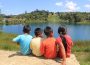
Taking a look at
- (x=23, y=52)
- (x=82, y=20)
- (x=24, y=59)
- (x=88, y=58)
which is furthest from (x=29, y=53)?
(x=82, y=20)

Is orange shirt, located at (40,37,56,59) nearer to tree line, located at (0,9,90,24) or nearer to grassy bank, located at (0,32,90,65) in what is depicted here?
grassy bank, located at (0,32,90,65)

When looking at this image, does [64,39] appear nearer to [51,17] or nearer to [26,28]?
[26,28]

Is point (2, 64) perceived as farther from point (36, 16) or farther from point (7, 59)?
point (36, 16)

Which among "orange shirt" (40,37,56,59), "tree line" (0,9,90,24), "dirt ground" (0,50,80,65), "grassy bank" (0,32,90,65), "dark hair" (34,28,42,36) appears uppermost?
"dark hair" (34,28,42,36)

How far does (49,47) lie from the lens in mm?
6902

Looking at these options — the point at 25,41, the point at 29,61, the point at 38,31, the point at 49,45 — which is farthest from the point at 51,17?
the point at 29,61

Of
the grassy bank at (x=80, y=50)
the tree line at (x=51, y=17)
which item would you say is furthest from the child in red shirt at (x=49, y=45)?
the tree line at (x=51, y=17)

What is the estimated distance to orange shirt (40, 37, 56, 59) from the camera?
22.7 feet

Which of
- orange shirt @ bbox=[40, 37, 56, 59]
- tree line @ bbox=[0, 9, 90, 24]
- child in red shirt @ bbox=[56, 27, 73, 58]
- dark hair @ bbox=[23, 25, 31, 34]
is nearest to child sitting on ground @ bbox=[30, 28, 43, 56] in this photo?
orange shirt @ bbox=[40, 37, 56, 59]

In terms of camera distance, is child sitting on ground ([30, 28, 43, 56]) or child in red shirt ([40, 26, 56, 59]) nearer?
child in red shirt ([40, 26, 56, 59])

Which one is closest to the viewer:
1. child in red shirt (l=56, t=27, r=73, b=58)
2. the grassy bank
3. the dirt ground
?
the dirt ground

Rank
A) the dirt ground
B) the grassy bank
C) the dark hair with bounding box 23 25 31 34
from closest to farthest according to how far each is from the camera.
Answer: the dirt ground, the dark hair with bounding box 23 25 31 34, the grassy bank

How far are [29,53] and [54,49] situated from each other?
0.86 metres

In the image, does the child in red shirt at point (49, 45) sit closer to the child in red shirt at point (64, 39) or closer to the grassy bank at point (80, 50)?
the child in red shirt at point (64, 39)
